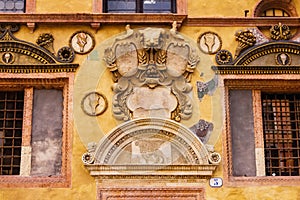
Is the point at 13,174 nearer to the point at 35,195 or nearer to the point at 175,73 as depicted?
the point at 35,195

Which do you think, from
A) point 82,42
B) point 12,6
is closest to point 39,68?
point 82,42

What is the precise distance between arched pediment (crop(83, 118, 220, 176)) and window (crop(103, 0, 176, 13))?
264 cm

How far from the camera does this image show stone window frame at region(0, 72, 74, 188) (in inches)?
467

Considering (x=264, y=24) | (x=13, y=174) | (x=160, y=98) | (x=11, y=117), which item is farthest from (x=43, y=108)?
(x=264, y=24)

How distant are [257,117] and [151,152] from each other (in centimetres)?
236

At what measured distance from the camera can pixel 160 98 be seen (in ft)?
40.3

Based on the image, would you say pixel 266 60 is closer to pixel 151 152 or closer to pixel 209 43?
pixel 209 43

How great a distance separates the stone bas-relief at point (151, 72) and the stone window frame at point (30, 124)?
991 mm

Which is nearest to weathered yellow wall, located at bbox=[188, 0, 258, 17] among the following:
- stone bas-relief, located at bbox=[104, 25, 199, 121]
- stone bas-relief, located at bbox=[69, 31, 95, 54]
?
stone bas-relief, located at bbox=[104, 25, 199, 121]

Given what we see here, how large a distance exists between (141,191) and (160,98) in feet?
6.38

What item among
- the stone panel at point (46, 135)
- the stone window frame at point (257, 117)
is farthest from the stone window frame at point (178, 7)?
the stone panel at point (46, 135)

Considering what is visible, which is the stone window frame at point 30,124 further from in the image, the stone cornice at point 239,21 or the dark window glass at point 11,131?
the stone cornice at point 239,21

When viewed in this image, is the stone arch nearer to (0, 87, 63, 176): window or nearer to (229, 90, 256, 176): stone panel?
(229, 90, 256, 176): stone panel

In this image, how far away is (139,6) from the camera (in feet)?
43.4
